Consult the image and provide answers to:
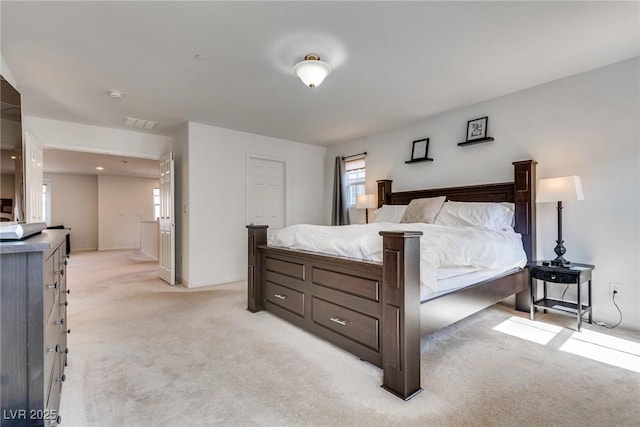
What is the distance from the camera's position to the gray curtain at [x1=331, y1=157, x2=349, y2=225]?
566cm

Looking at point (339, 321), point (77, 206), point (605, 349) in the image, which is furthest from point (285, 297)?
point (77, 206)

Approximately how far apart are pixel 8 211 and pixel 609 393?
3.89m

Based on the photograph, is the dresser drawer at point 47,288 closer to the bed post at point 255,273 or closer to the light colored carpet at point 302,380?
the light colored carpet at point 302,380

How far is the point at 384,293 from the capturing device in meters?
1.89

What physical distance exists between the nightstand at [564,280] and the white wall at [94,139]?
5577 mm

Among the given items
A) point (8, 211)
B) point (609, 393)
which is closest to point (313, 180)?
point (8, 211)

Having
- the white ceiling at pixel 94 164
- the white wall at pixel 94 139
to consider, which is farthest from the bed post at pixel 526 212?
the white ceiling at pixel 94 164

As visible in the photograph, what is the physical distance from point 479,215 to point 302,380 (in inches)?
105

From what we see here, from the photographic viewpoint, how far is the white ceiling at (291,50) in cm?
204

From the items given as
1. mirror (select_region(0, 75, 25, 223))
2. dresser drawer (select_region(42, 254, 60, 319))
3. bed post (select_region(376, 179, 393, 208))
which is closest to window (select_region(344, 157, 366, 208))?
bed post (select_region(376, 179, 393, 208))

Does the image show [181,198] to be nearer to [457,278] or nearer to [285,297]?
[285,297]

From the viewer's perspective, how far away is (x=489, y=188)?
3.66 m

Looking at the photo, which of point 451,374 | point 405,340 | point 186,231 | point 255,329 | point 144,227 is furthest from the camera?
point 144,227

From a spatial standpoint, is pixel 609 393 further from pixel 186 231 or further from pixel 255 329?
pixel 186 231
